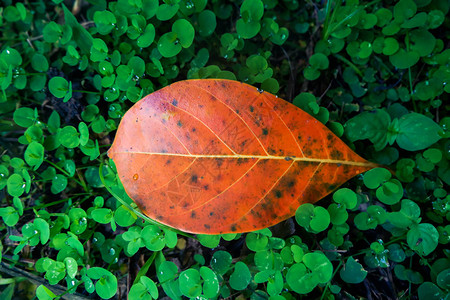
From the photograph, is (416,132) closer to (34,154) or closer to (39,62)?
(34,154)

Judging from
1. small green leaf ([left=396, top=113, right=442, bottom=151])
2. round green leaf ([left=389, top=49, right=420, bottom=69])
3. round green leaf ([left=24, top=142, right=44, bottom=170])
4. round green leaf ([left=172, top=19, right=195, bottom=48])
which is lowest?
round green leaf ([left=24, top=142, right=44, bottom=170])

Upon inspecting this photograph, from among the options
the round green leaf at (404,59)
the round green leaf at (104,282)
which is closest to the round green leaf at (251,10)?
the round green leaf at (404,59)

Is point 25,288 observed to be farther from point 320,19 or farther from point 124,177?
point 320,19

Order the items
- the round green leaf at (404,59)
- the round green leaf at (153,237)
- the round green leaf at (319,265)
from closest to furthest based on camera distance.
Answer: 1. the round green leaf at (319,265)
2. the round green leaf at (153,237)
3. the round green leaf at (404,59)

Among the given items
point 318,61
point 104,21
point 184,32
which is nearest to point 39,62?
point 104,21

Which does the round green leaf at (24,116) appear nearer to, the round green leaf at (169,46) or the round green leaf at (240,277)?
the round green leaf at (169,46)

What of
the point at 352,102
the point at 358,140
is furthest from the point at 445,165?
the point at 352,102

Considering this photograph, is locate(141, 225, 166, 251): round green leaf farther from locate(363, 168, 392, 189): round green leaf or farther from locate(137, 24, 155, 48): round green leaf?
locate(363, 168, 392, 189): round green leaf

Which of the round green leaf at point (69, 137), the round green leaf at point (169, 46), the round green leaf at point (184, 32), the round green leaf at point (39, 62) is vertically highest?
the round green leaf at point (184, 32)

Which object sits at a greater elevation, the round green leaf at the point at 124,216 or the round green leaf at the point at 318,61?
the round green leaf at the point at 318,61

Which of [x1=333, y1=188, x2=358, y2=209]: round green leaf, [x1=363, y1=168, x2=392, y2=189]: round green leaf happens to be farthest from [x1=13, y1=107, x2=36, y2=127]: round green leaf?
[x1=363, y1=168, x2=392, y2=189]: round green leaf
